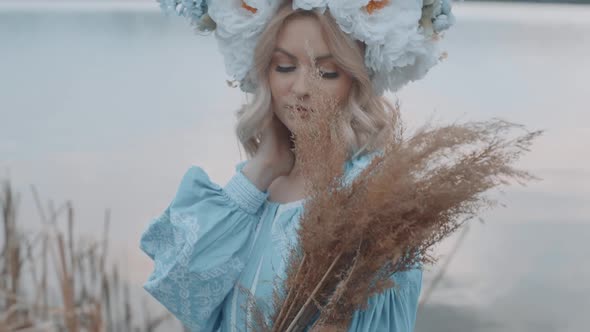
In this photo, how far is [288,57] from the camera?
7.07 ft

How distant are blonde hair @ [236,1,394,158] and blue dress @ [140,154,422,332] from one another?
55mm

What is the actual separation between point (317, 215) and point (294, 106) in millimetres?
526

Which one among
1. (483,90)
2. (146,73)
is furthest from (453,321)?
(146,73)

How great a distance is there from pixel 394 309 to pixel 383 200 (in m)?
0.54

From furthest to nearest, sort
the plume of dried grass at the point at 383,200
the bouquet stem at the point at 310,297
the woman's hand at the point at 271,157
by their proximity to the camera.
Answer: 1. the woman's hand at the point at 271,157
2. the bouquet stem at the point at 310,297
3. the plume of dried grass at the point at 383,200

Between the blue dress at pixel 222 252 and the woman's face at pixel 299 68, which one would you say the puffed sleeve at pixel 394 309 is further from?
the woman's face at pixel 299 68

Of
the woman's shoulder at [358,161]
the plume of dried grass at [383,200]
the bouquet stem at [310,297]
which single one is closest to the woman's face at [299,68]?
the woman's shoulder at [358,161]

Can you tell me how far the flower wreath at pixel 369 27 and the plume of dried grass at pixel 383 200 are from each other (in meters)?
0.37

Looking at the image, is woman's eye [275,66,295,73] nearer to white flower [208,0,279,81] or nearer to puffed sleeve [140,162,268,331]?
white flower [208,0,279,81]

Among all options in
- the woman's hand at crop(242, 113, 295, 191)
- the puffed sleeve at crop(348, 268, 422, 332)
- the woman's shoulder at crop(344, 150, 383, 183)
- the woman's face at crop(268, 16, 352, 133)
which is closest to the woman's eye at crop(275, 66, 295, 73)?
the woman's face at crop(268, 16, 352, 133)

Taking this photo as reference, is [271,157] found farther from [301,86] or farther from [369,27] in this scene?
[369,27]

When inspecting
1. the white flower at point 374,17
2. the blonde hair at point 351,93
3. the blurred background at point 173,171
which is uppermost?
the white flower at point 374,17

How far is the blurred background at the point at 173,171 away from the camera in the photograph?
2.80m

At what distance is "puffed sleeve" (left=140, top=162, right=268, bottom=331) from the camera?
2123mm
